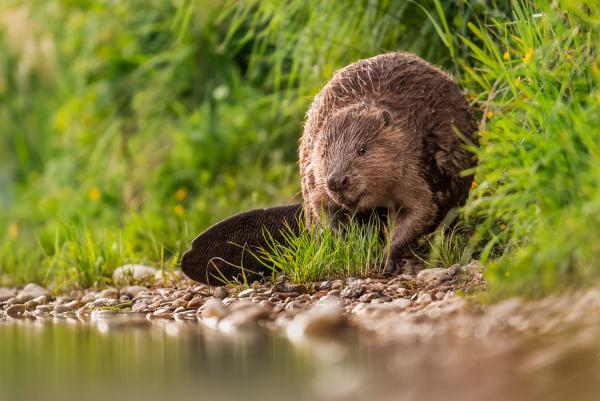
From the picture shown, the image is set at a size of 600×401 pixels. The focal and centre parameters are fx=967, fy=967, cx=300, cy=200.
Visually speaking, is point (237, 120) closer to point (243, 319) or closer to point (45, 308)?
point (45, 308)

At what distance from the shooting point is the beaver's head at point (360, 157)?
182 inches

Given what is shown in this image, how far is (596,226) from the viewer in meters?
3.16

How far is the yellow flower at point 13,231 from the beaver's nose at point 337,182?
3.76 metres

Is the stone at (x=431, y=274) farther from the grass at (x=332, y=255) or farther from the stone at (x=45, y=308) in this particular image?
the stone at (x=45, y=308)

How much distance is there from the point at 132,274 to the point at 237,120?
2.38 metres

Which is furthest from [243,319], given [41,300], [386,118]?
[41,300]

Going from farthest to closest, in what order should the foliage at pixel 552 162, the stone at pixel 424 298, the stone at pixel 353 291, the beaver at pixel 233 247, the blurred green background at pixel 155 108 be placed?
the blurred green background at pixel 155 108 < the beaver at pixel 233 247 < the stone at pixel 353 291 < the stone at pixel 424 298 < the foliage at pixel 552 162

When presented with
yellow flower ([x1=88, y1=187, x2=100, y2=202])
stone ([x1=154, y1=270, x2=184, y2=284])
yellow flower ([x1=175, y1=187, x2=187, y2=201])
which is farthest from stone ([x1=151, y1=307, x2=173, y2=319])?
yellow flower ([x1=88, y1=187, x2=100, y2=202])

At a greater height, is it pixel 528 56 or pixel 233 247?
pixel 528 56

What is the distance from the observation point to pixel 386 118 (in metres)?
4.73

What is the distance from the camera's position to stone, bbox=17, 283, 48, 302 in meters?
5.43

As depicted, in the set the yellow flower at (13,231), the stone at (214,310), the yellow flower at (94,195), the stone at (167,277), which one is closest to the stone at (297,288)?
the stone at (214,310)

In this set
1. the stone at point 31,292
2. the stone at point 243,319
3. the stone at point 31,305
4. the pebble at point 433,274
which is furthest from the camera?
the stone at point 31,292

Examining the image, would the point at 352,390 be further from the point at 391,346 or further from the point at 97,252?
the point at 97,252
